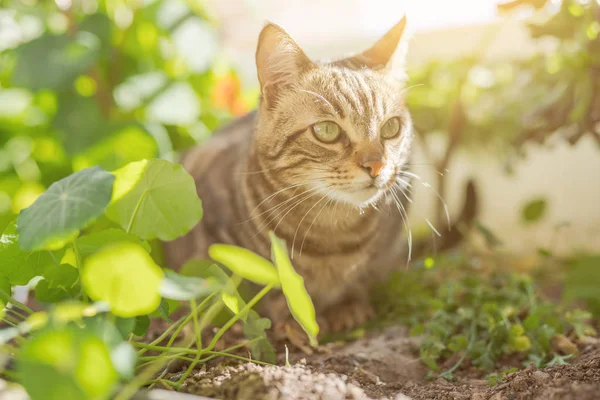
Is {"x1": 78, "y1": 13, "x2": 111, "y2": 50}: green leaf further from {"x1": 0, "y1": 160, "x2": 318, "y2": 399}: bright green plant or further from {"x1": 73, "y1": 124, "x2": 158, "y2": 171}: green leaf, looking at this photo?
{"x1": 0, "y1": 160, "x2": 318, "y2": 399}: bright green plant

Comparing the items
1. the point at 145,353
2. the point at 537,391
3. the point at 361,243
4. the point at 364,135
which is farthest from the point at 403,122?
the point at 145,353

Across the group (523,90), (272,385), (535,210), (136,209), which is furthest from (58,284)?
(535,210)

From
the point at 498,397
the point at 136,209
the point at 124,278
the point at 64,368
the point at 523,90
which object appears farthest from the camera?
the point at 523,90

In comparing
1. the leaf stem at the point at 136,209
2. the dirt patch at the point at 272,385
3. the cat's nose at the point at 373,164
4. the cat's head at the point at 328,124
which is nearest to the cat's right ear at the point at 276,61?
the cat's head at the point at 328,124

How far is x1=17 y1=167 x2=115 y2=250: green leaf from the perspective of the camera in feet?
2.32

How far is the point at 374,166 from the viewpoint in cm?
103

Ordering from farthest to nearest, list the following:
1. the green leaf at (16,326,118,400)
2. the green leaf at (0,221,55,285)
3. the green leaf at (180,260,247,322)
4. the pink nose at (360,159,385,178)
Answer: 1. the pink nose at (360,159,385,178)
2. the green leaf at (0,221,55,285)
3. the green leaf at (180,260,247,322)
4. the green leaf at (16,326,118,400)

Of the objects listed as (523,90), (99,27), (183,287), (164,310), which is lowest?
(164,310)

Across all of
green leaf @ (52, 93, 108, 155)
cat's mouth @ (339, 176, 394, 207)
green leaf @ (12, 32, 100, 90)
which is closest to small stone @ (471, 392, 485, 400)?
cat's mouth @ (339, 176, 394, 207)

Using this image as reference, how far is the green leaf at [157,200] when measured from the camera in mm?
902

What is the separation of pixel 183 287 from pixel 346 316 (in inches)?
29.8

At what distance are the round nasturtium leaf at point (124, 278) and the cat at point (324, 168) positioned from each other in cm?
50

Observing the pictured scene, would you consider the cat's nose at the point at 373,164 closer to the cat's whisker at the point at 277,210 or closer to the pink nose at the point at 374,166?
the pink nose at the point at 374,166

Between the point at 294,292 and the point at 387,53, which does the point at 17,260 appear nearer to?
the point at 294,292
